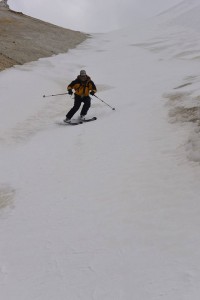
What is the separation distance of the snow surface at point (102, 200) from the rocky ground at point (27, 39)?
44.0ft

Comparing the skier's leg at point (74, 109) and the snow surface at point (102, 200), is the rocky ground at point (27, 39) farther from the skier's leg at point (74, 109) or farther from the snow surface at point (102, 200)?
the snow surface at point (102, 200)

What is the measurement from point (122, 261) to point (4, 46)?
32.6 meters

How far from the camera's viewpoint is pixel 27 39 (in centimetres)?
4516

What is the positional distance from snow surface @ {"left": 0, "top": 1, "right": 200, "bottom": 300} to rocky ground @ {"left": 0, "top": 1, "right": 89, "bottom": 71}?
13422 millimetres

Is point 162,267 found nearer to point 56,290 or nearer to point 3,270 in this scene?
point 56,290

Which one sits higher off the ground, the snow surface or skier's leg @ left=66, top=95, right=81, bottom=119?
skier's leg @ left=66, top=95, right=81, bottom=119

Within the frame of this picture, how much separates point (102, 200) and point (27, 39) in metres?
37.7

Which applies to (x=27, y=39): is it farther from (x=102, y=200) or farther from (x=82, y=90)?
(x=102, y=200)

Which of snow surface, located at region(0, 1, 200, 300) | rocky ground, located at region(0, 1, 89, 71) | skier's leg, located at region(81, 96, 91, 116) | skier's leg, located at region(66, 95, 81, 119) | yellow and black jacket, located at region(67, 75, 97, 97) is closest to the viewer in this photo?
snow surface, located at region(0, 1, 200, 300)

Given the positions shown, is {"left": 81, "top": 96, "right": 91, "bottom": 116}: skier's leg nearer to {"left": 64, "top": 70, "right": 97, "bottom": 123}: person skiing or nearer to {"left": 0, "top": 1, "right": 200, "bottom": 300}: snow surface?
{"left": 64, "top": 70, "right": 97, "bottom": 123}: person skiing

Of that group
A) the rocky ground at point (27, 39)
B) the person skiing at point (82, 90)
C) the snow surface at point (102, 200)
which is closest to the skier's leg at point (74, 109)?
the person skiing at point (82, 90)

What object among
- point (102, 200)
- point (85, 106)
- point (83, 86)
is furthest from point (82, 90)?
point (102, 200)

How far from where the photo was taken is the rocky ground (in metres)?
35.4

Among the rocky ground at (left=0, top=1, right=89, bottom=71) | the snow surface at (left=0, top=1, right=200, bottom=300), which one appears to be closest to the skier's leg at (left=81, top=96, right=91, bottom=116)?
the snow surface at (left=0, top=1, right=200, bottom=300)
